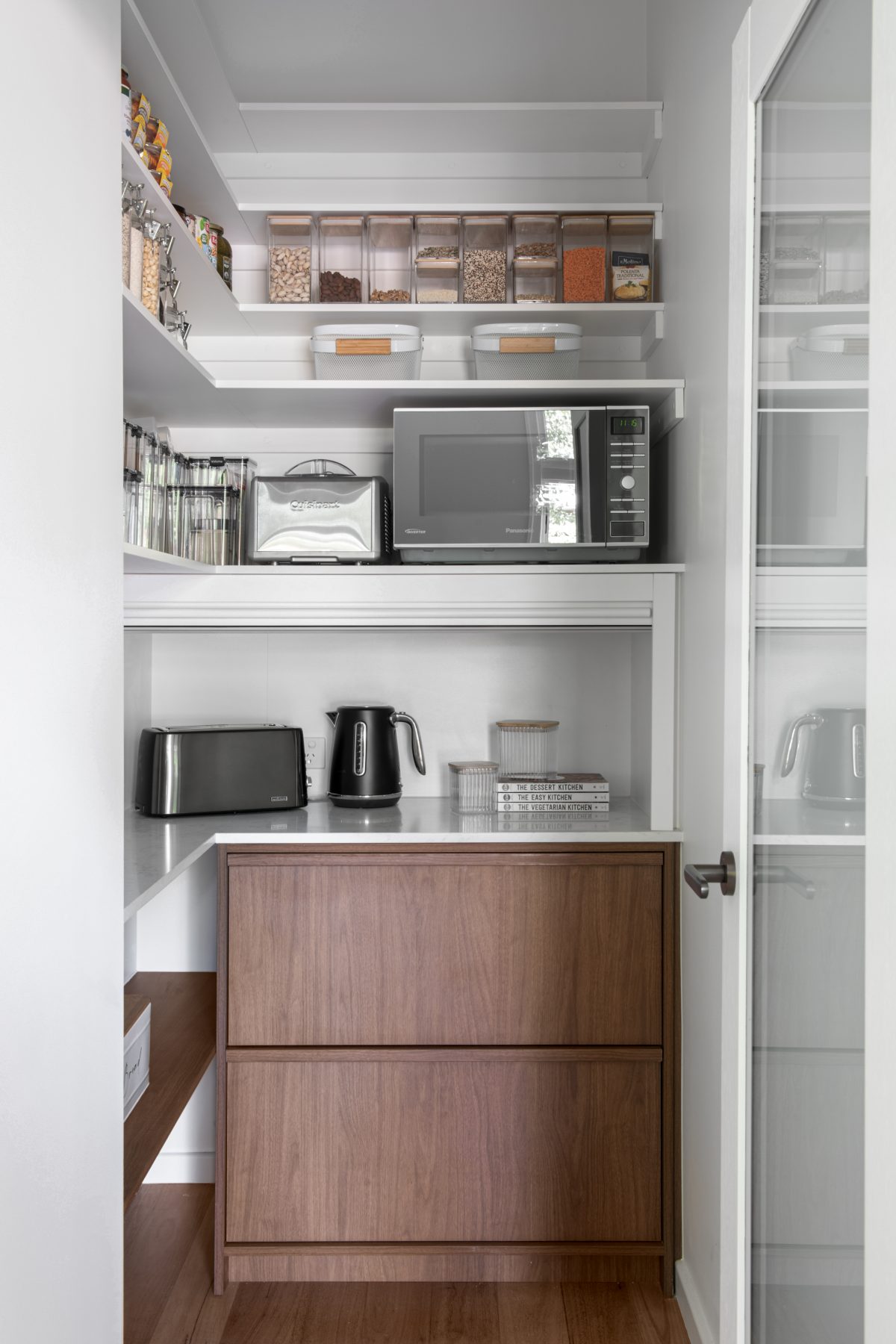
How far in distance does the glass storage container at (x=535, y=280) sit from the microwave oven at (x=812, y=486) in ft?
3.93

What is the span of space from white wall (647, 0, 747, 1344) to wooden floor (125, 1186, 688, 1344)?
149 mm

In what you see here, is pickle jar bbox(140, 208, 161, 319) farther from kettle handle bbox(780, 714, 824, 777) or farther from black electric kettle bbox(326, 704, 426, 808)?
kettle handle bbox(780, 714, 824, 777)

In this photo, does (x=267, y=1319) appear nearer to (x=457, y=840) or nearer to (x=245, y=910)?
(x=245, y=910)

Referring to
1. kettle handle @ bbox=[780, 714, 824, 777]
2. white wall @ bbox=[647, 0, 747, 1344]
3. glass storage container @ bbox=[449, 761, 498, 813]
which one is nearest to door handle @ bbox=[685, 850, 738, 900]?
kettle handle @ bbox=[780, 714, 824, 777]

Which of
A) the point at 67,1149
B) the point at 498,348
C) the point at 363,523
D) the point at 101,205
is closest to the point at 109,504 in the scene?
the point at 101,205

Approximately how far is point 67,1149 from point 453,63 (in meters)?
2.36

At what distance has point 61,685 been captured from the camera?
111 cm

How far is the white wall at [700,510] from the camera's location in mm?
1725

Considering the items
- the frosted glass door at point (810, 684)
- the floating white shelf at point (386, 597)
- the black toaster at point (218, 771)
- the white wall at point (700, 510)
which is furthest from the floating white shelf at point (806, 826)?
the black toaster at point (218, 771)

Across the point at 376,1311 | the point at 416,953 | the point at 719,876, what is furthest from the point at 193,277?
the point at 376,1311

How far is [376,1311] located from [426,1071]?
46 centimetres

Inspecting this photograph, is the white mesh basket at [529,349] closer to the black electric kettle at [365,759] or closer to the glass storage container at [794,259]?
the black electric kettle at [365,759]

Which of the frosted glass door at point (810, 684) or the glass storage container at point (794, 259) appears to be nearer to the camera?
the frosted glass door at point (810, 684)

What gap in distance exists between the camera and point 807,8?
40.4 inches
